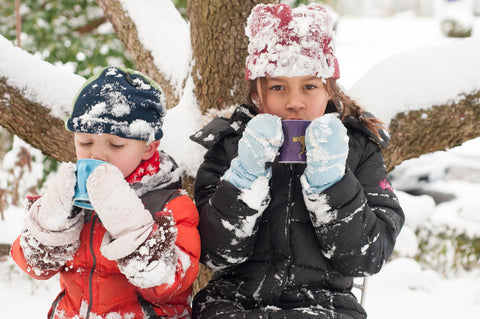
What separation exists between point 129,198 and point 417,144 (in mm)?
1617

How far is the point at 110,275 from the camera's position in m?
1.74

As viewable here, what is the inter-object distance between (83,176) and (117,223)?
0.20 meters

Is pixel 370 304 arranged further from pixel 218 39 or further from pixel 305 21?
pixel 305 21

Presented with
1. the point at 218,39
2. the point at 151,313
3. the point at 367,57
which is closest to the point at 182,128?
the point at 218,39

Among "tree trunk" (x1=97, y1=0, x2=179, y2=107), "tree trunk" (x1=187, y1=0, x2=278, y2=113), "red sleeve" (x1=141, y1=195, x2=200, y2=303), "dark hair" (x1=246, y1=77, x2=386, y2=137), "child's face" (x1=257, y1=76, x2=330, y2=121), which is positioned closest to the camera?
"red sleeve" (x1=141, y1=195, x2=200, y2=303)

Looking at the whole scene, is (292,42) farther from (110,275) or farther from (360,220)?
(110,275)

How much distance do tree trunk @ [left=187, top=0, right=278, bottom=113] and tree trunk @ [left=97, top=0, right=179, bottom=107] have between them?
410 mm

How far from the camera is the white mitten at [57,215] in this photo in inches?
62.6

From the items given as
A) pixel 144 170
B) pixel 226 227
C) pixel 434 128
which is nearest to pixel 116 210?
pixel 144 170

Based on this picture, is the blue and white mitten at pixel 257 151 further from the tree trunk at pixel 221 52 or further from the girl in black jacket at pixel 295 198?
the tree trunk at pixel 221 52

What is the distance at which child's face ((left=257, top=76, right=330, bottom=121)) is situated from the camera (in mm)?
1768

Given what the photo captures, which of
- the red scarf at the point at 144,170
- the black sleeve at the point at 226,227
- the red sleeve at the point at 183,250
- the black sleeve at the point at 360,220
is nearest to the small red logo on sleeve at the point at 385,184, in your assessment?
the black sleeve at the point at 360,220

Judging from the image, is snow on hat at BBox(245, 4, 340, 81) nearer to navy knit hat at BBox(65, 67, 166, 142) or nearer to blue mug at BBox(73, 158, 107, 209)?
navy knit hat at BBox(65, 67, 166, 142)

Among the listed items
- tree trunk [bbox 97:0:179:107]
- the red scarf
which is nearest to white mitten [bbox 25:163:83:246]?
the red scarf
